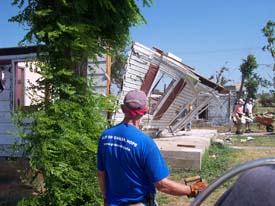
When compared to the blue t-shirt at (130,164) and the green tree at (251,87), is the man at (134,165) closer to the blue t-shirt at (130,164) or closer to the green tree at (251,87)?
the blue t-shirt at (130,164)

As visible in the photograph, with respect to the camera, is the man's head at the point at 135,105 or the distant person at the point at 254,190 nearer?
Result: the distant person at the point at 254,190

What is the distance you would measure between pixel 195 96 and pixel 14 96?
5931 millimetres

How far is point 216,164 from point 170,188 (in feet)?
22.9

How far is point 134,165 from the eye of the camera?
3.33 m

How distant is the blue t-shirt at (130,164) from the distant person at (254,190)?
3.92ft

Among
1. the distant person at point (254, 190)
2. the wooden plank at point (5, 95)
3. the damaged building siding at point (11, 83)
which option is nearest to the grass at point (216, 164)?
the distant person at point (254, 190)

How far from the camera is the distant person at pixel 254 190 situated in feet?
A: 6.14

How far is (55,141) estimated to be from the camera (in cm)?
520

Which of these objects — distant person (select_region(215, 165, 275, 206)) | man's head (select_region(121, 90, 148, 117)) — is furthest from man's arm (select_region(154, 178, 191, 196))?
distant person (select_region(215, 165, 275, 206))

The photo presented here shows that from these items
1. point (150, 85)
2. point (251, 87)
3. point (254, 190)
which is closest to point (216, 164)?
point (150, 85)

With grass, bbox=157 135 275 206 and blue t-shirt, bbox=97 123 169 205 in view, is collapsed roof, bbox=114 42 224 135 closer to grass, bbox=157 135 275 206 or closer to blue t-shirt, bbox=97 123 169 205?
grass, bbox=157 135 275 206

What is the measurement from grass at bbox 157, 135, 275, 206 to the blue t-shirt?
247cm

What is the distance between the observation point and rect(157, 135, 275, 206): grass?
6988 millimetres

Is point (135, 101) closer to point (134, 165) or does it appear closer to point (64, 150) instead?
point (134, 165)
